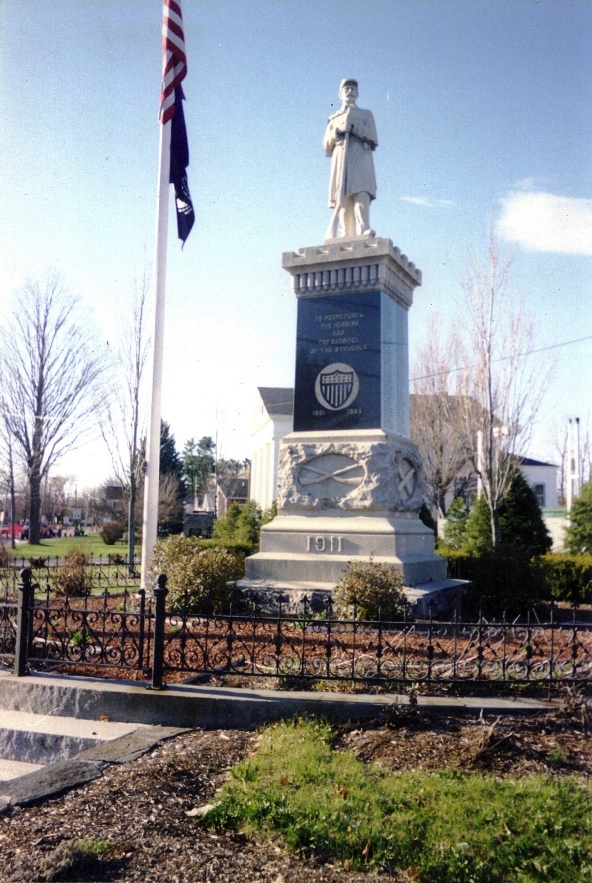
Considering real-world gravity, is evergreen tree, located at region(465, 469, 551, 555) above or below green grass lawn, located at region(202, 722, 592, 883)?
above

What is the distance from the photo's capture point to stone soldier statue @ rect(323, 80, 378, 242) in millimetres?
11734

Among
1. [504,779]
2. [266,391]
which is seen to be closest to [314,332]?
[504,779]

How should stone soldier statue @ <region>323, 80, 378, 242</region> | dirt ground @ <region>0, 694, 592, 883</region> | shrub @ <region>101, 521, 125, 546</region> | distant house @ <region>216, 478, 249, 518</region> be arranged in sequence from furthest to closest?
1. distant house @ <region>216, 478, 249, 518</region>
2. shrub @ <region>101, 521, 125, 546</region>
3. stone soldier statue @ <region>323, 80, 378, 242</region>
4. dirt ground @ <region>0, 694, 592, 883</region>

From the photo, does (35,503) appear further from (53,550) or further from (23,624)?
(23,624)

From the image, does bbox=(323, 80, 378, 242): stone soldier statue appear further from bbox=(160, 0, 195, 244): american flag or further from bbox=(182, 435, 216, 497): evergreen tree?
bbox=(182, 435, 216, 497): evergreen tree

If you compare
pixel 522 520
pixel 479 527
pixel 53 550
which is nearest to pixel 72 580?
pixel 479 527

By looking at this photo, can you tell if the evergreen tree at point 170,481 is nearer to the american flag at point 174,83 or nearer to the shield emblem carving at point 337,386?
the american flag at point 174,83

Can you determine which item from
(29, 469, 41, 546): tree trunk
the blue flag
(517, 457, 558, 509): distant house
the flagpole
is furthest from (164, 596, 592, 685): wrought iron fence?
(517, 457, 558, 509): distant house

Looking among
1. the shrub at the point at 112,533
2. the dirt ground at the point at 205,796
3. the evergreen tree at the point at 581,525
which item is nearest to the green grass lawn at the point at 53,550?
the shrub at the point at 112,533

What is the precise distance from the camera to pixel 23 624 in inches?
244

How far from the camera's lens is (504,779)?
13.5 ft

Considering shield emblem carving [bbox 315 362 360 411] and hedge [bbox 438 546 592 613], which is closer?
shield emblem carving [bbox 315 362 360 411]

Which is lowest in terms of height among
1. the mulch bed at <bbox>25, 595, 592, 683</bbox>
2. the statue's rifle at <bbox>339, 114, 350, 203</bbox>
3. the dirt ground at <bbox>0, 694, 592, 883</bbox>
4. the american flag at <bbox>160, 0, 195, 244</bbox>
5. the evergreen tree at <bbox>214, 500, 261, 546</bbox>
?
the dirt ground at <bbox>0, 694, 592, 883</bbox>

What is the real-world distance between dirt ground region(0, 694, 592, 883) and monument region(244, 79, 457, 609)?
15.9ft
